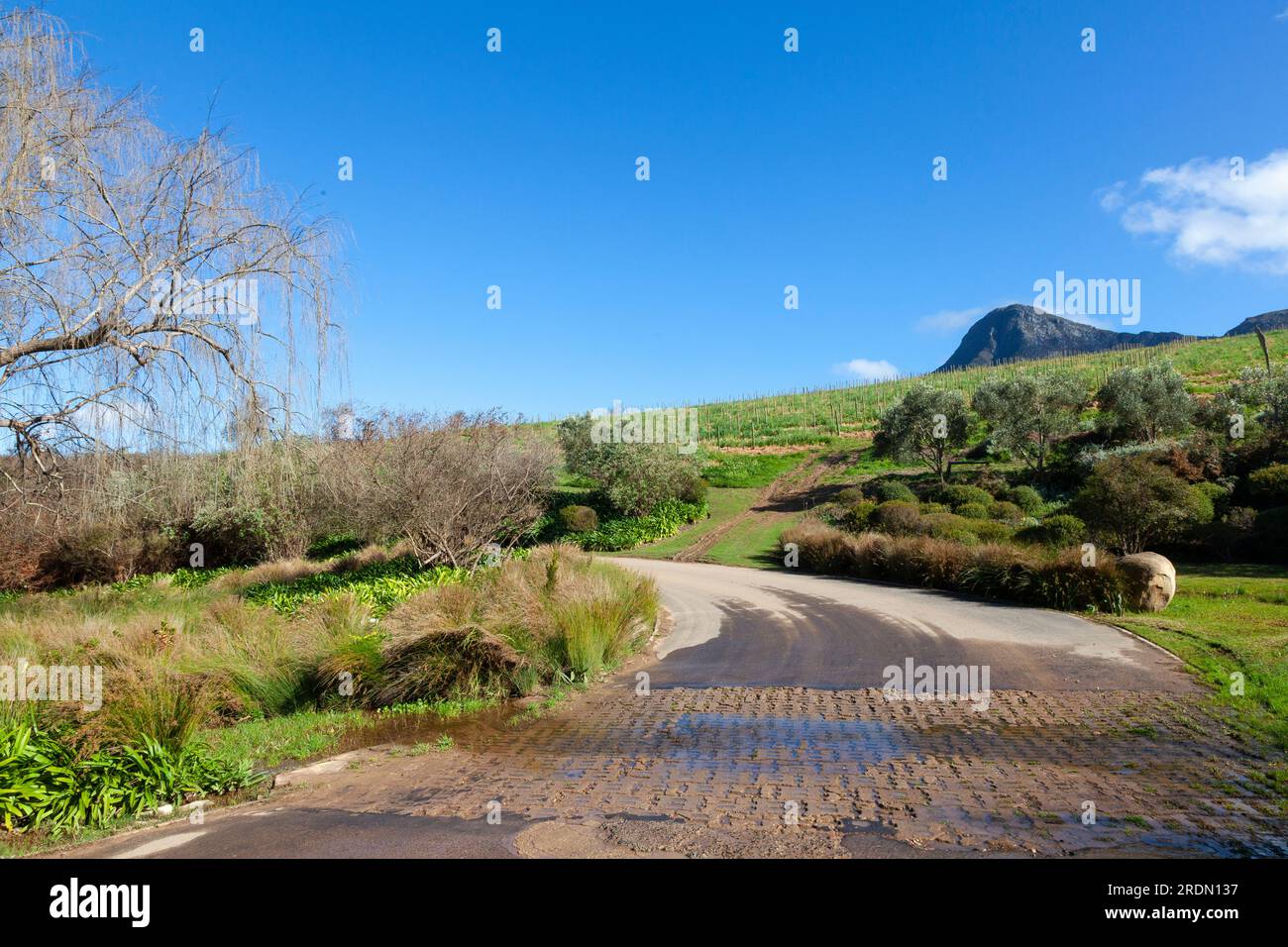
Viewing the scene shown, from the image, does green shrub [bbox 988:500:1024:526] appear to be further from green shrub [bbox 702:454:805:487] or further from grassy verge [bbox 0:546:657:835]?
green shrub [bbox 702:454:805:487]

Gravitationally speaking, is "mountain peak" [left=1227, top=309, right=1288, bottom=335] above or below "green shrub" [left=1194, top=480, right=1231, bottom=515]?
above

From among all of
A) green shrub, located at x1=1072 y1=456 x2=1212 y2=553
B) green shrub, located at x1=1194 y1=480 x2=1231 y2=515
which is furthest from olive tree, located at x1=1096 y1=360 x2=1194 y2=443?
green shrub, located at x1=1072 y1=456 x2=1212 y2=553

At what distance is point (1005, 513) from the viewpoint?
24500 mm

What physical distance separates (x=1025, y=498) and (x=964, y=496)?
8.35ft

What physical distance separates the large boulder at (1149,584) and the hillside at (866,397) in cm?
3061

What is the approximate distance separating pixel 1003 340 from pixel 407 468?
200267 millimetres

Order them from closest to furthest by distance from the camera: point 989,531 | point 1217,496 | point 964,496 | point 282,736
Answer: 1. point 282,736
2. point 989,531
3. point 1217,496
4. point 964,496

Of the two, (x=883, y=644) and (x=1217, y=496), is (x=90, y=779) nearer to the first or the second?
(x=883, y=644)

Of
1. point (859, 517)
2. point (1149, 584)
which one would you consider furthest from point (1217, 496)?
point (1149, 584)

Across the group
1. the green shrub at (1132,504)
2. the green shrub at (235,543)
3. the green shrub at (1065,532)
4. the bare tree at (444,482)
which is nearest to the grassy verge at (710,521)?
the bare tree at (444,482)

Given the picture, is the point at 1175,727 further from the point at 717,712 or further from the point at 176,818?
the point at 176,818

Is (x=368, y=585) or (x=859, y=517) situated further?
(x=859, y=517)

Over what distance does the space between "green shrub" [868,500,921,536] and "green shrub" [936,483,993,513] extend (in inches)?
105

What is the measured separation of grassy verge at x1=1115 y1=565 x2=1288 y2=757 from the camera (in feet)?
26.3
